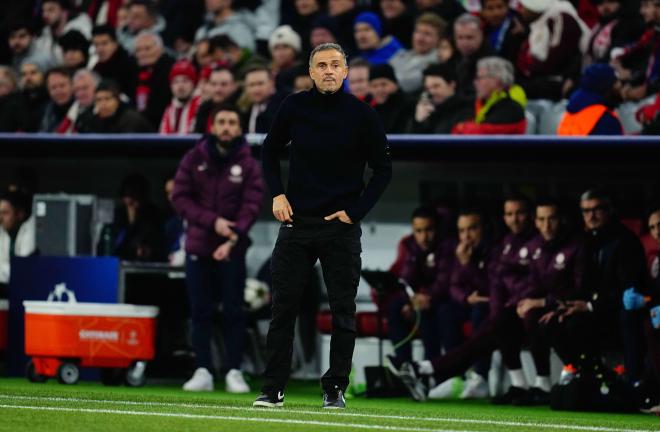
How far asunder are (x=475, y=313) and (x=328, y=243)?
3.76 metres

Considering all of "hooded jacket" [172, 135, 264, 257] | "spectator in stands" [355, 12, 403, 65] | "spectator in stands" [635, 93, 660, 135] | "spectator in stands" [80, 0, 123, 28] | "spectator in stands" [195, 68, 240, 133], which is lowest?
"hooded jacket" [172, 135, 264, 257]

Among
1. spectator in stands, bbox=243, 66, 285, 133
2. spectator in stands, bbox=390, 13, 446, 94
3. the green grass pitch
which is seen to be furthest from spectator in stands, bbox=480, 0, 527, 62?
the green grass pitch

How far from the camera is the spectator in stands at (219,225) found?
11477mm

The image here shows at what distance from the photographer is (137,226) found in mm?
13211

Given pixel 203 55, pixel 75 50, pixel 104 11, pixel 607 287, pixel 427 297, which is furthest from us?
pixel 104 11

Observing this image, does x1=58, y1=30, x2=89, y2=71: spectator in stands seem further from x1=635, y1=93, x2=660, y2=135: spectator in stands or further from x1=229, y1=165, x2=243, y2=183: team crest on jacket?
x1=635, y1=93, x2=660, y2=135: spectator in stands

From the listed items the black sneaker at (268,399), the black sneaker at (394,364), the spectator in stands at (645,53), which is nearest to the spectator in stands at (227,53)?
the spectator in stands at (645,53)

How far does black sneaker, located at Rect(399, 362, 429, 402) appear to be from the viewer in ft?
36.3

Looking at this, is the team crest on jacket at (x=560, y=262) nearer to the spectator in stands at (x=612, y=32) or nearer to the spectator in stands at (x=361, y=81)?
the spectator in stands at (x=612, y=32)

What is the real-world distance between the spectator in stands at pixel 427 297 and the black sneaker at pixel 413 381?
262 mm

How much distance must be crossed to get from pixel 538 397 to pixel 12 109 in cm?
666

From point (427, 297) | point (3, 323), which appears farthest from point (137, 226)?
point (427, 297)

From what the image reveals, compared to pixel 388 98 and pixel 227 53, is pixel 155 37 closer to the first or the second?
pixel 227 53

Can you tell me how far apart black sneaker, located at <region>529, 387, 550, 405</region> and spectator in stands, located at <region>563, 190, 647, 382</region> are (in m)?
0.52
